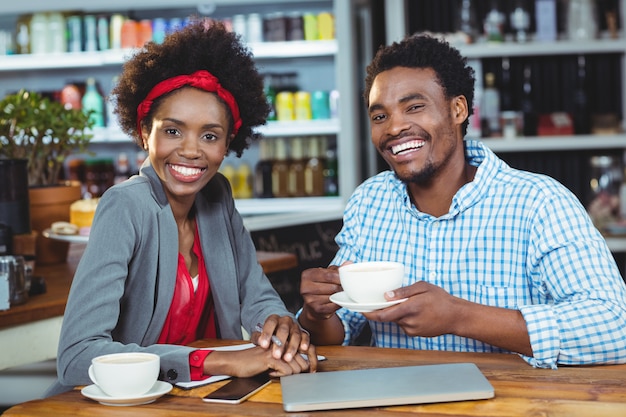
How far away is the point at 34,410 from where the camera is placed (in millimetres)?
1231

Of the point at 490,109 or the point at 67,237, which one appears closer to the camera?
the point at 67,237

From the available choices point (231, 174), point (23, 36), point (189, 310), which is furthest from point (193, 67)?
point (23, 36)

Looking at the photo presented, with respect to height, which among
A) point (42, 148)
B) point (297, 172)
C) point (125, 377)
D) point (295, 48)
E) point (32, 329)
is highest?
point (295, 48)

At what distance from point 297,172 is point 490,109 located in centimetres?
121

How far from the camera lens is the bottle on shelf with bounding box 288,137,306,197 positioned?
195 inches

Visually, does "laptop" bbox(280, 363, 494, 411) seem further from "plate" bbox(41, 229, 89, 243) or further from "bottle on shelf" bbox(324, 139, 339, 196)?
"bottle on shelf" bbox(324, 139, 339, 196)

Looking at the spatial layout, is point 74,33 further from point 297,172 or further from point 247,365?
point 247,365

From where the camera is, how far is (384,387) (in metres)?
1.24

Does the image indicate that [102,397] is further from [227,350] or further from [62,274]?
[62,274]

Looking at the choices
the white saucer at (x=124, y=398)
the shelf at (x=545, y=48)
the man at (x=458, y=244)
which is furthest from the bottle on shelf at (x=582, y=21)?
the white saucer at (x=124, y=398)

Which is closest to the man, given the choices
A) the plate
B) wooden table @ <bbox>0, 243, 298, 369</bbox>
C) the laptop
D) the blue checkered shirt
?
the blue checkered shirt

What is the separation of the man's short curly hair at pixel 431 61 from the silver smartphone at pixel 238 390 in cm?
83

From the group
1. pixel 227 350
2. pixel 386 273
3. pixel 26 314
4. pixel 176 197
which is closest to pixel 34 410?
pixel 227 350

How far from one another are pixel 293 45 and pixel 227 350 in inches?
139
